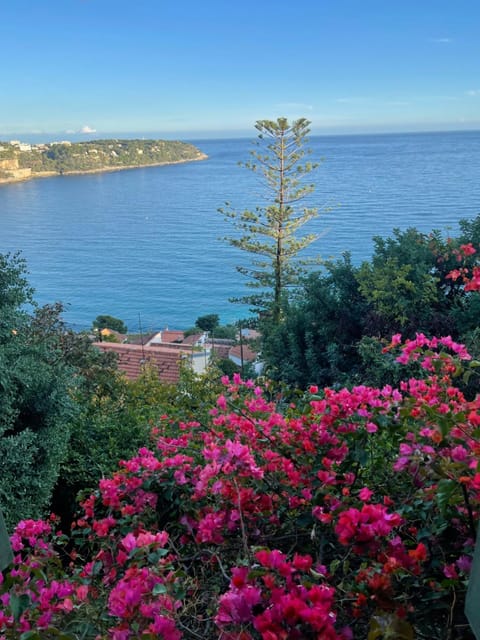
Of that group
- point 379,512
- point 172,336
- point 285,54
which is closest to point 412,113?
point 285,54

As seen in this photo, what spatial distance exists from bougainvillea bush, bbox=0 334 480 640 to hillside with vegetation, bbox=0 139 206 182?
184 ft

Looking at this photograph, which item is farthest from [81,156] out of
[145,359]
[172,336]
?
[145,359]

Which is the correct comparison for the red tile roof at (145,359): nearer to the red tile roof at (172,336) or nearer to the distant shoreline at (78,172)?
the red tile roof at (172,336)

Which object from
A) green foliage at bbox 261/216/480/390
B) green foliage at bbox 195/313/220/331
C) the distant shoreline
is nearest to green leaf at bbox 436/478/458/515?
green foliage at bbox 261/216/480/390

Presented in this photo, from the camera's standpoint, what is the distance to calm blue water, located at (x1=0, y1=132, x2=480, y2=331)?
29.3 m

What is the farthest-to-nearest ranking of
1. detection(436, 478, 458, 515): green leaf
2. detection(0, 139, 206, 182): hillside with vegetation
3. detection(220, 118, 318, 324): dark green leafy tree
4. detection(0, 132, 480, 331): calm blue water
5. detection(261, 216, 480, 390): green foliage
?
detection(0, 139, 206, 182): hillside with vegetation, detection(0, 132, 480, 331): calm blue water, detection(220, 118, 318, 324): dark green leafy tree, detection(261, 216, 480, 390): green foliage, detection(436, 478, 458, 515): green leaf

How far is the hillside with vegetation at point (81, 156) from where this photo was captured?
5588cm

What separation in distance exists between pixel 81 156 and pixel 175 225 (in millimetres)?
24202

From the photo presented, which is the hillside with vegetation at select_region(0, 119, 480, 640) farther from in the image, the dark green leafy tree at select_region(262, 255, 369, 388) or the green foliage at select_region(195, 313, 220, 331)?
the green foliage at select_region(195, 313, 220, 331)

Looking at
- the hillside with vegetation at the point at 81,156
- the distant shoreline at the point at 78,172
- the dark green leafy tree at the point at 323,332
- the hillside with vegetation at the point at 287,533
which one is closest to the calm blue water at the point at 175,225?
the distant shoreline at the point at 78,172

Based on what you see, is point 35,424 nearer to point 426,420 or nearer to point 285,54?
point 426,420

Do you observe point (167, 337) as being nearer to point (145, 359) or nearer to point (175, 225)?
point (145, 359)

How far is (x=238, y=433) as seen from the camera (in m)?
1.57

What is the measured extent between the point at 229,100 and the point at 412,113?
25026 millimetres
